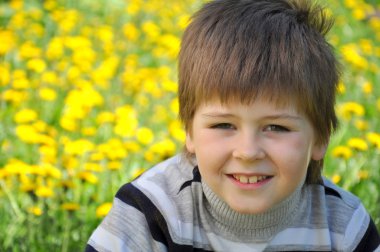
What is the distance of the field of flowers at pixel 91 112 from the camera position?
8.95ft

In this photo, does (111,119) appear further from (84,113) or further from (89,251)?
(89,251)

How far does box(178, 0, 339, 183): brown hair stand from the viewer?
Answer: 189 centimetres

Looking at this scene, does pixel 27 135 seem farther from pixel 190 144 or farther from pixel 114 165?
pixel 190 144

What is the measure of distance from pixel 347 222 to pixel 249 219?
286 millimetres

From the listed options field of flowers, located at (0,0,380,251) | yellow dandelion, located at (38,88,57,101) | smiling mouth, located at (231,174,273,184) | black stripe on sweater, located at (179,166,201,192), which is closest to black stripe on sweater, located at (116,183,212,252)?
black stripe on sweater, located at (179,166,201,192)

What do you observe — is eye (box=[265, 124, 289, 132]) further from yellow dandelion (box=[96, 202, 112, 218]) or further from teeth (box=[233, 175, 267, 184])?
yellow dandelion (box=[96, 202, 112, 218])

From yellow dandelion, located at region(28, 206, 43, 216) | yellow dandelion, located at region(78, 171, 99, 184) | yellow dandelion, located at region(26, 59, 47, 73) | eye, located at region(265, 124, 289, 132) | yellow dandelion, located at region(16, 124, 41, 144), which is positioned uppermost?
yellow dandelion, located at region(26, 59, 47, 73)

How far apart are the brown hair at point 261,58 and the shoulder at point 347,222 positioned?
0.21 meters

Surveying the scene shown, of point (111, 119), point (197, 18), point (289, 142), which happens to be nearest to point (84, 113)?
point (111, 119)

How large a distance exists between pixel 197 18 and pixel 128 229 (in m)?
0.52

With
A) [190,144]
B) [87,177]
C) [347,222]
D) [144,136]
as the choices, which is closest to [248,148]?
[190,144]

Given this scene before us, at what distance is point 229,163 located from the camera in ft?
6.25

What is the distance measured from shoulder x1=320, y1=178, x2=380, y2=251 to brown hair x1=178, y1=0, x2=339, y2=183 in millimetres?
209

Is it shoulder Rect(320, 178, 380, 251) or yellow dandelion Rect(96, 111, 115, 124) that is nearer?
shoulder Rect(320, 178, 380, 251)
